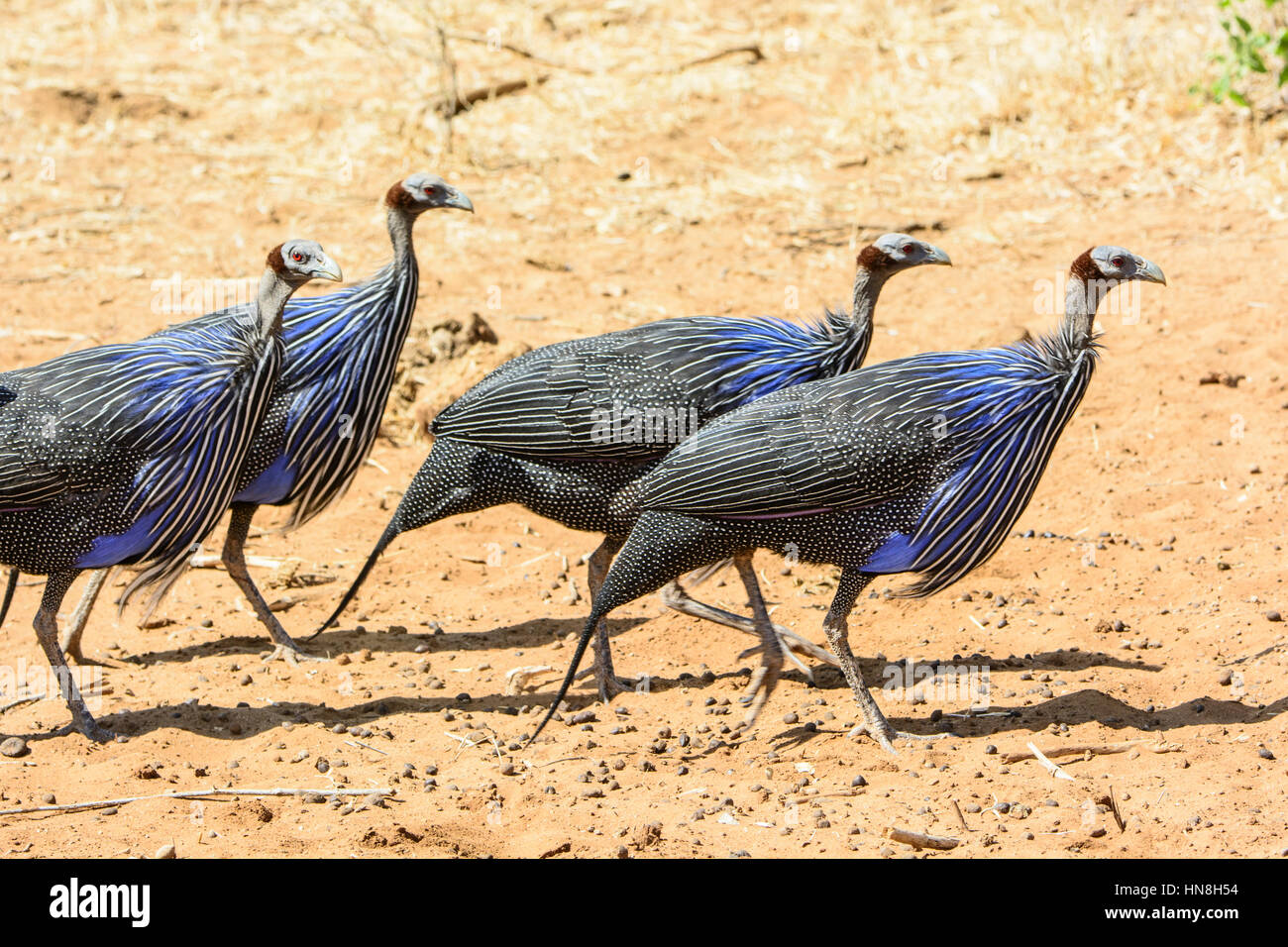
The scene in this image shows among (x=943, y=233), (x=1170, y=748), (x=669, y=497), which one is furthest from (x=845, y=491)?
(x=943, y=233)

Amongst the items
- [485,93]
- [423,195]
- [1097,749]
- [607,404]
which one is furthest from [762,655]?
[485,93]

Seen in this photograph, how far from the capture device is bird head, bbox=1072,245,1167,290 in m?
A: 4.44

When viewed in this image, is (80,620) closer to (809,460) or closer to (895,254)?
(809,460)

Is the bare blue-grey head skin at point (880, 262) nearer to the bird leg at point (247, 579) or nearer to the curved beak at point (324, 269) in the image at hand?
the curved beak at point (324, 269)

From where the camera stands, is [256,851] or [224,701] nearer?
[256,851]

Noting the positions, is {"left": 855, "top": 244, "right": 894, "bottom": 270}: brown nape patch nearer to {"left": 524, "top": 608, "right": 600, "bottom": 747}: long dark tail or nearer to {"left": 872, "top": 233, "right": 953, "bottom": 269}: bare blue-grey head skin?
{"left": 872, "top": 233, "right": 953, "bottom": 269}: bare blue-grey head skin

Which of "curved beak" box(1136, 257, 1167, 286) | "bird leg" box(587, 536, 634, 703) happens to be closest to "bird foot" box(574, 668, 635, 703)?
"bird leg" box(587, 536, 634, 703)

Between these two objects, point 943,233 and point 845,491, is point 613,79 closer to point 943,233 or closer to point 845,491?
point 943,233

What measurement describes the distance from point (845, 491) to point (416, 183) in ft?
6.82

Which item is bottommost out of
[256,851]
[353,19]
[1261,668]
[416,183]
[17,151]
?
[256,851]

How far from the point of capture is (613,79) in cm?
1001

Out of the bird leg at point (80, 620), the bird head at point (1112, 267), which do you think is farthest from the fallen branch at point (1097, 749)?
the bird leg at point (80, 620)

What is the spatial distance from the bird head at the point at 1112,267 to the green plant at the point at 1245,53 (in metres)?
4.04

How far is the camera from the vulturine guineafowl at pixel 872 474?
421 centimetres
